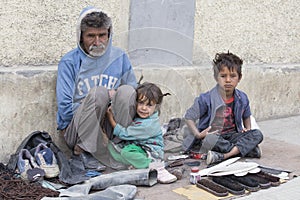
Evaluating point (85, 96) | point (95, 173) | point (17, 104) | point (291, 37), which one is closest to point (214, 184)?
point (95, 173)

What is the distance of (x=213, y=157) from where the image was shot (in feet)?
13.5

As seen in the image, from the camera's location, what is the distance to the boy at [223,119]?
4312mm

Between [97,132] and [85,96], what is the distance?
29 centimetres

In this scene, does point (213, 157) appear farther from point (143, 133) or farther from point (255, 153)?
point (143, 133)

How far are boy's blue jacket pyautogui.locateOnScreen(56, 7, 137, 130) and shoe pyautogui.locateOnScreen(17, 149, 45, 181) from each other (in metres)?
0.42

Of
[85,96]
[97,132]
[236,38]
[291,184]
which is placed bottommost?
[291,184]

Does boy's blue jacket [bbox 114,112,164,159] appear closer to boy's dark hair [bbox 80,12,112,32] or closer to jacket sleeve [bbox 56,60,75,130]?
jacket sleeve [bbox 56,60,75,130]

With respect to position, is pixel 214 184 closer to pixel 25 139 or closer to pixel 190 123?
pixel 190 123

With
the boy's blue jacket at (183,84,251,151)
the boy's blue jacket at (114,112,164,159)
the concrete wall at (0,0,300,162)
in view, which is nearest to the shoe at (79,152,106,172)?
the boy's blue jacket at (114,112,164,159)

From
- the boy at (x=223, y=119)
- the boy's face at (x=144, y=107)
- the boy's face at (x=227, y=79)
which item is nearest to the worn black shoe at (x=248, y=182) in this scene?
the boy at (x=223, y=119)

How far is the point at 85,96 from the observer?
13.1ft

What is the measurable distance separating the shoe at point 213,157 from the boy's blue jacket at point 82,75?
791mm

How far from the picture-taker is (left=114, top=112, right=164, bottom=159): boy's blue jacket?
153 inches

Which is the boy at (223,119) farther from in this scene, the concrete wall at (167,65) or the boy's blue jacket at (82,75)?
the boy's blue jacket at (82,75)
